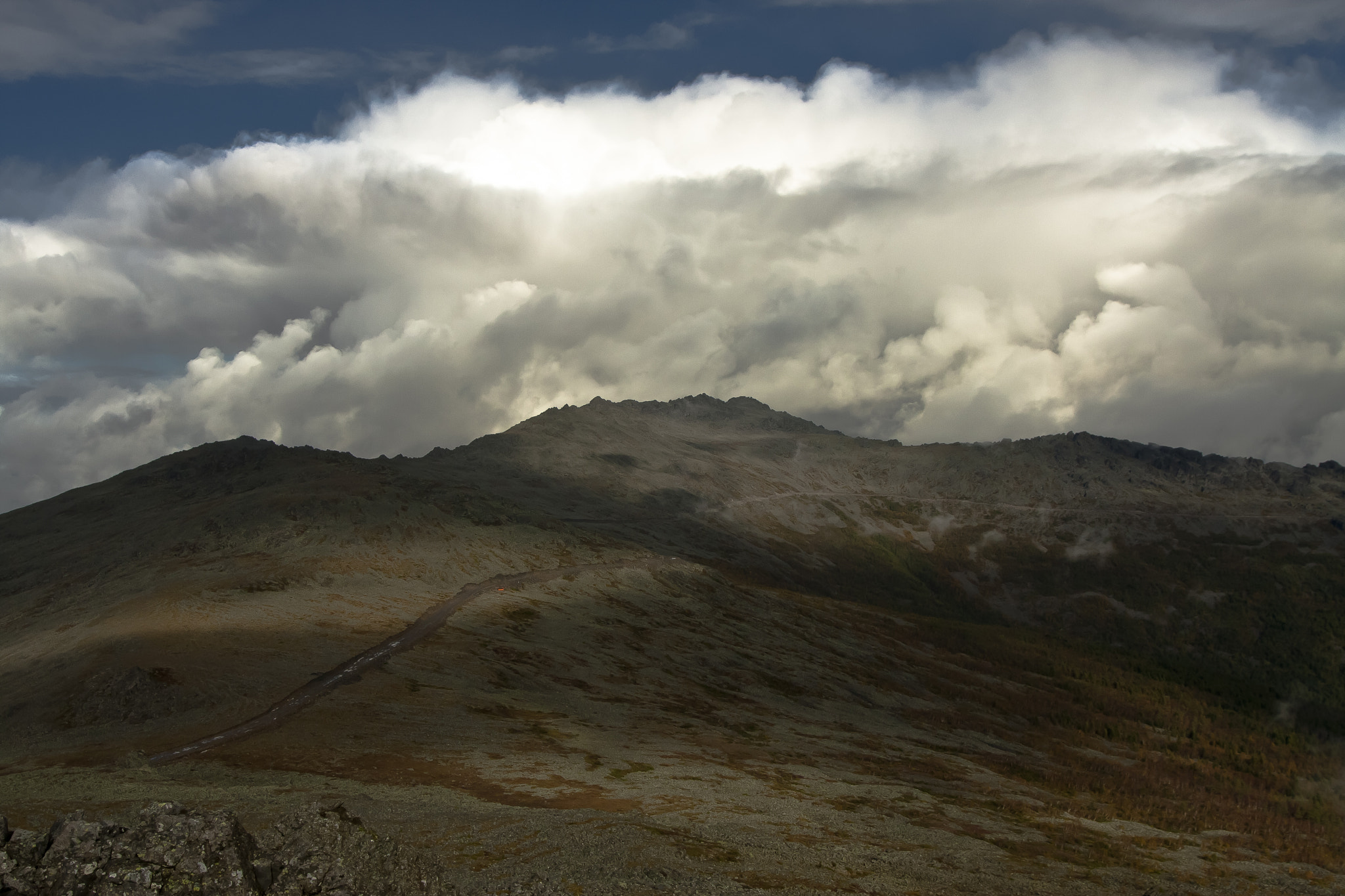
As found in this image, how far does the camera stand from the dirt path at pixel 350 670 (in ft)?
244

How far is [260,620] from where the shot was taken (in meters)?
119

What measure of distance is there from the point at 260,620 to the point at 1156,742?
559ft

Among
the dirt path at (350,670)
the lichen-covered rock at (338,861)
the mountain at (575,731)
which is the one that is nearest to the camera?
the lichen-covered rock at (338,861)

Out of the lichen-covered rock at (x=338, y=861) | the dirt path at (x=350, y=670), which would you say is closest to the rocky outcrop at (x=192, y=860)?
the lichen-covered rock at (x=338, y=861)

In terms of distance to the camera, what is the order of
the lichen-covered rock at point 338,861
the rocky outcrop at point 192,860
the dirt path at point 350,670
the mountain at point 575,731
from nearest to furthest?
1. the rocky outcrop at point 192,860
2. the lichen-covered rock at point 338,861
3. the mountain at point 575,731
4. the dirt path at point 350,670

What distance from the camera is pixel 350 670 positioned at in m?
102

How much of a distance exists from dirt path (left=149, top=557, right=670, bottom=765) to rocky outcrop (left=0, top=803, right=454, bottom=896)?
4871 cm

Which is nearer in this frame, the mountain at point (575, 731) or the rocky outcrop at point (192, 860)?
the rocky outcrop at point (192, 860)

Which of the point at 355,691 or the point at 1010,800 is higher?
the point at 355,691

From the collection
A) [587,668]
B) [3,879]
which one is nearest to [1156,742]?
[587,668]

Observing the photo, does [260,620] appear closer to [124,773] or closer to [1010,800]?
[124,773]

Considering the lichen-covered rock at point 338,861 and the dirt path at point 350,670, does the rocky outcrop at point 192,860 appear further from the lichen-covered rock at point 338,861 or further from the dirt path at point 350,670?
the dirt path at point 350,670

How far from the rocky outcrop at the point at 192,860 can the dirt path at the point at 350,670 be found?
160ft

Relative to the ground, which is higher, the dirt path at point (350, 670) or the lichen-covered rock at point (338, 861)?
the lichen-covered rock at point (338, 861)
